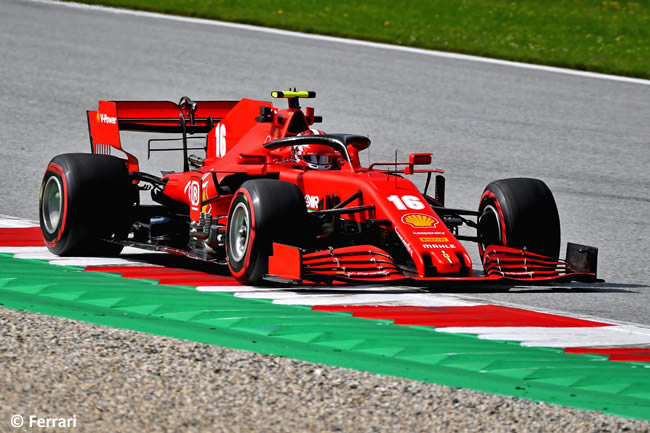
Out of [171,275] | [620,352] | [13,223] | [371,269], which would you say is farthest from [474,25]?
[620,352]

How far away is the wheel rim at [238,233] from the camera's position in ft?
25.4

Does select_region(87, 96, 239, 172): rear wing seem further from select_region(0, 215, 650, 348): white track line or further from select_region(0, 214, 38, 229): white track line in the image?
select_region(0, 215, 650, 348): white track line

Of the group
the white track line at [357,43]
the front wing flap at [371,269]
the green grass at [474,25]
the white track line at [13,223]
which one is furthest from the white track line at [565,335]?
the green grass at [474,25]

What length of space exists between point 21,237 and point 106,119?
45.8 inches

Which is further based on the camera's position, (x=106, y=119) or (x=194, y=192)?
(x=106, y=119)

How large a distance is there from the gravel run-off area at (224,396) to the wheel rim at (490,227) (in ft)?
9.51

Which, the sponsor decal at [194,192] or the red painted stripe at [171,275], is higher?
the sponsor decal at [194,192]

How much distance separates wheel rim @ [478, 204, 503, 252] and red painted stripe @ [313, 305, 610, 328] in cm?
98

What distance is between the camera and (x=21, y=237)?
9539mm

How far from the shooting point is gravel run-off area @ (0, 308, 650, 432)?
4906mm

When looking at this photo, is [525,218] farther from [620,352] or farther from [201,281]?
[201,281]

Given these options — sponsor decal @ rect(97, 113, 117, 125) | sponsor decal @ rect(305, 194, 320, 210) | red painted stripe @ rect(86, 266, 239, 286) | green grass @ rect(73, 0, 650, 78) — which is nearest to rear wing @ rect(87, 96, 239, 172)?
sponsor decal @ rect(97, 113, 117, 125)

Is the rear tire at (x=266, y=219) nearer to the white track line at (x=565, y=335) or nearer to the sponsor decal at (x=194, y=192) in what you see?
the sponsor decal at (x=194, y=192)

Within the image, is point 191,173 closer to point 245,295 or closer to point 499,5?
point 245,295
